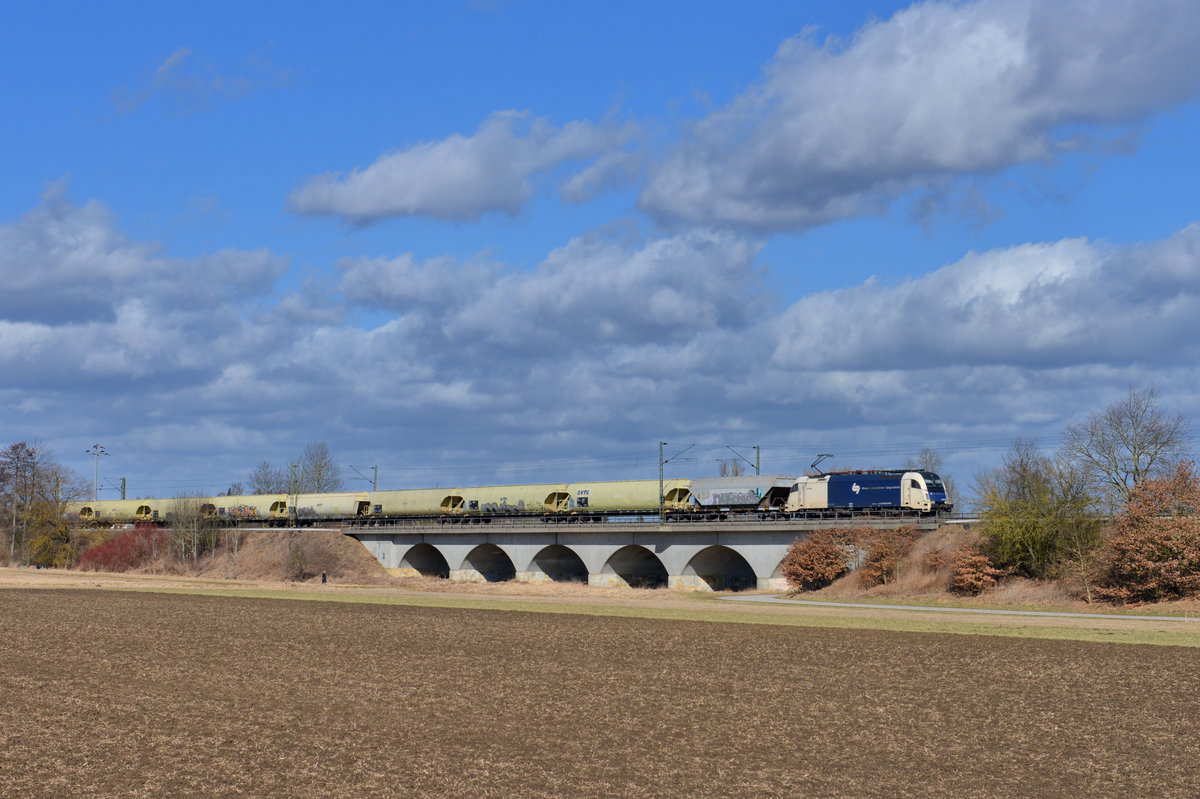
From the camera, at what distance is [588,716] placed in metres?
21.7

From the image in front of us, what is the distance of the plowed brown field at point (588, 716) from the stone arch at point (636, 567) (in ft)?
147

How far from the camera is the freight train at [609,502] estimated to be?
71.1m

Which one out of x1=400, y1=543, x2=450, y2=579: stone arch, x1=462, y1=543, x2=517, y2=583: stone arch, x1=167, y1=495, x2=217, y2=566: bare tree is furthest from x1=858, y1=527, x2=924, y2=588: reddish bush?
x1=167, y1=495, x2=217, y2=566: bare tree

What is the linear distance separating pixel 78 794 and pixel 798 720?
43.3 ft

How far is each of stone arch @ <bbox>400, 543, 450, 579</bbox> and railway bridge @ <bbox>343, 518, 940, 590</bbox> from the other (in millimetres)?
98

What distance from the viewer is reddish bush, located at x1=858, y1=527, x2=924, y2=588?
6272 cm

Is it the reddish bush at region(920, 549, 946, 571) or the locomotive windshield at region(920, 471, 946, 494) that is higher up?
the locomotive windshield at region(920, 471, 946, 494)

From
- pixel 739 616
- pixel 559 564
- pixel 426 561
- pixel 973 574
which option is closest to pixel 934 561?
pixel 973 574

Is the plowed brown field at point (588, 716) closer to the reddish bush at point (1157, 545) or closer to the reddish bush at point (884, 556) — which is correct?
the reddish bush at point (1157, 545)

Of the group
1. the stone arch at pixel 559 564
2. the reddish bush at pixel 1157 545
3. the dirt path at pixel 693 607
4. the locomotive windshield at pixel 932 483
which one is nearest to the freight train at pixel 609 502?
the locomotive windshield at pixel 932 483

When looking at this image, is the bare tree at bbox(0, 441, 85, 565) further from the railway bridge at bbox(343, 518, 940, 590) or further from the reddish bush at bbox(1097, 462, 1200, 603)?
the reddish bush at bbox(1097, 462, 1200, 603)

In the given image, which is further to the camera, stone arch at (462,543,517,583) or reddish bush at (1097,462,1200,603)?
stone arch at (462,543,517,583)

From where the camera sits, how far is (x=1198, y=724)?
21.3 meters

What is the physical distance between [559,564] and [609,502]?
28.8 feet
